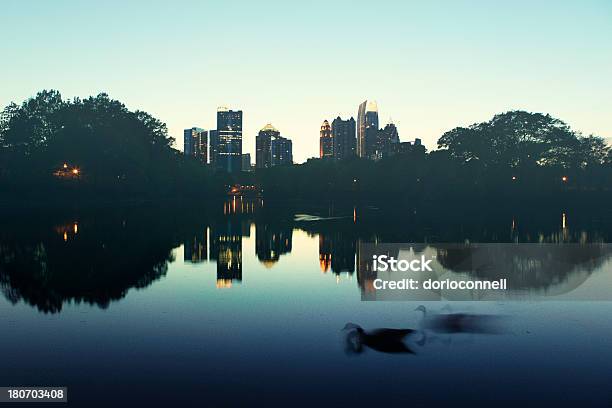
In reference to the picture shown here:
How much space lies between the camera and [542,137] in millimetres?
118438

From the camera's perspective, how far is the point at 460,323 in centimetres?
1683

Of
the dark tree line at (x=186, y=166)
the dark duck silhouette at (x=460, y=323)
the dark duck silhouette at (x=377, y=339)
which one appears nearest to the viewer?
the dark duck silhouette at (x=377, y=339)

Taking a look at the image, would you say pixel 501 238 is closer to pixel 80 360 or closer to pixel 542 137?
pixel 80 360

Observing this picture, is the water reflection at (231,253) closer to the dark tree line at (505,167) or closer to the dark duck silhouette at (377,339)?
the dark duck silhouette at (377,339)

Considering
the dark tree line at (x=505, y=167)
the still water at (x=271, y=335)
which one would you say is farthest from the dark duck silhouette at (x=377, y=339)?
the dark tree line at (x=505, y=167)

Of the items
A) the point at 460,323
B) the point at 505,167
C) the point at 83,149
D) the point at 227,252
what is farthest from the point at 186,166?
the point at 460,323

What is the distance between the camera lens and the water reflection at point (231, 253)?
22.6m

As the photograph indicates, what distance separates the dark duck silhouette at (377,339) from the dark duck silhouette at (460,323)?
38.5 inches

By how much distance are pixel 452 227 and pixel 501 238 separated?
A: 32.0 feet

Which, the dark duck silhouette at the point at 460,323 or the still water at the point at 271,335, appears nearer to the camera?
the still water at the point at 271,335

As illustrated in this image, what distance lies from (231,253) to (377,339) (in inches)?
755

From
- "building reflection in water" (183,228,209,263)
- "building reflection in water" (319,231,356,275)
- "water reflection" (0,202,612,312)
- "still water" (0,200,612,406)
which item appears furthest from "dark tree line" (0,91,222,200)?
"still water" (0,200,612,406)

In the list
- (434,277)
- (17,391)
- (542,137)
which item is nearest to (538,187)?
(542,137)

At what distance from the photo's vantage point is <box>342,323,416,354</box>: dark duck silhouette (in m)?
14.2
